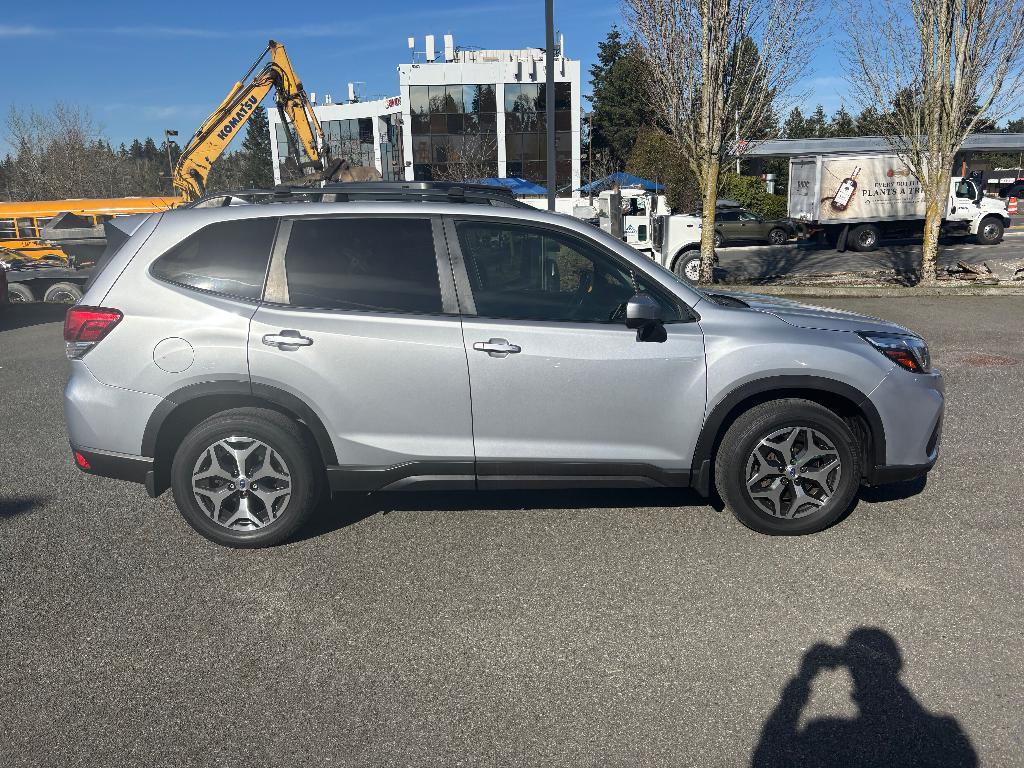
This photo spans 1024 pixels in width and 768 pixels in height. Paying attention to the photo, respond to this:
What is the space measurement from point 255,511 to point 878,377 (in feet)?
11.0

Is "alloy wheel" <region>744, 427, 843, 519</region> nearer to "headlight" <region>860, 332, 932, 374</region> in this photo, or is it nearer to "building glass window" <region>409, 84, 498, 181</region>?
"headlight" <region>860, 332, 932, 374</region>

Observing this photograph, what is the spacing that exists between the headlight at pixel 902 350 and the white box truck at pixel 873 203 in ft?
72.8

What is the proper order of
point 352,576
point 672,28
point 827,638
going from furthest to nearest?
point 672,28, point 352,576, point 827,638

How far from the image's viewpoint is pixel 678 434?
14.0ft

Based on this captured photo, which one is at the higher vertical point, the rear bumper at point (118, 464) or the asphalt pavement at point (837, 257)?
the asphalt pavement at point (837, 257)

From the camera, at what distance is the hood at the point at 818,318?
4.43 m

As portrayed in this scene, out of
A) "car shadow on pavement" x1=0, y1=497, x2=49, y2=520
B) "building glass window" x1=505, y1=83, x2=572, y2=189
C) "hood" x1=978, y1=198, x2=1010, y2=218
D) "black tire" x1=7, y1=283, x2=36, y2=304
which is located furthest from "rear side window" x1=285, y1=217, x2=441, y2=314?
"building glass window" x1=505, y1=83, x2=572, y2=189

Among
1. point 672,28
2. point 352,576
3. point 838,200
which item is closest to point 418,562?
point 352,576

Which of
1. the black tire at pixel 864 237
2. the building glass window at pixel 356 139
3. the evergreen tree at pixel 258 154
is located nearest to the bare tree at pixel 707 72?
the black tire at pixel 864 237

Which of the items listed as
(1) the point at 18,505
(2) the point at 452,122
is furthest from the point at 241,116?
(2) the point at 452,122

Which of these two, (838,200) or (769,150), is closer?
(838,200)

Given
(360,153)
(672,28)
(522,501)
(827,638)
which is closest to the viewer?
(827,638)

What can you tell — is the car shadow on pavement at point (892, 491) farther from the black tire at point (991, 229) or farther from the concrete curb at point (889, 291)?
the black tire at point (991, 229)

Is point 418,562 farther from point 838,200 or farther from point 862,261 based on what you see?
point 838,200
